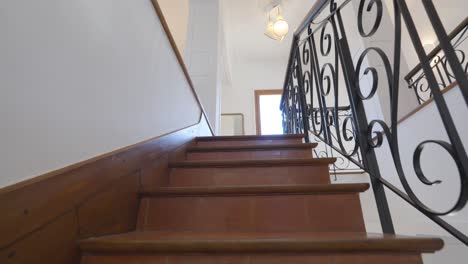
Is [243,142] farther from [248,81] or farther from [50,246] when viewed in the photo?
[248,81]

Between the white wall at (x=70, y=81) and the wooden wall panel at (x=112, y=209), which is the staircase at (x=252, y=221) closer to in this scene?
the wooden wall panel at (x=112, y=209)

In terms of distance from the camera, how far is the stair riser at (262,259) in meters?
0.67

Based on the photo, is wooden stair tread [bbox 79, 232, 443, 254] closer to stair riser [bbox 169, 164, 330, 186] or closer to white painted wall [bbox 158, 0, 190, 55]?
stair riser [bbox 169, 164, 330, 186]

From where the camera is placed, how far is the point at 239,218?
1.01 metres

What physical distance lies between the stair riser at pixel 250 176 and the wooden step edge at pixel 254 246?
61 cm

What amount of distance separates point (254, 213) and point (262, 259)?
0.32m

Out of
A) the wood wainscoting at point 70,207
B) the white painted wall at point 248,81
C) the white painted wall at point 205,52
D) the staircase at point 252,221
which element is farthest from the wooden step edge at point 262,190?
the white painted wall at point 248,81

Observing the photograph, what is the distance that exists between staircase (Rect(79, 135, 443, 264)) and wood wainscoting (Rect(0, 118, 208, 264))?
57 millimetres

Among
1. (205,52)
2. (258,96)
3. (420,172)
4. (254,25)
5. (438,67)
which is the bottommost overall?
(420,172)

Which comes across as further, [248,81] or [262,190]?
[248,81]

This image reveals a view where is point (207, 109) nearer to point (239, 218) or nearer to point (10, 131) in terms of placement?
point (239, 218)

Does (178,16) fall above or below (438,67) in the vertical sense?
above

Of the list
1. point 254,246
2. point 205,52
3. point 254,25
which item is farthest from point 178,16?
point 254,246

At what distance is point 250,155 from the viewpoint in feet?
5.74
